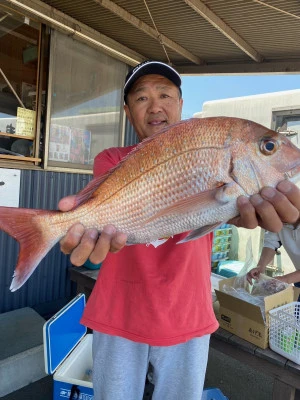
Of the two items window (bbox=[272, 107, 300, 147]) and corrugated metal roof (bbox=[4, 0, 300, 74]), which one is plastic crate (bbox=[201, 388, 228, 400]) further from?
window (bbox=[272, 107, 300, 147])

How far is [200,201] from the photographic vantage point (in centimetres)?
134

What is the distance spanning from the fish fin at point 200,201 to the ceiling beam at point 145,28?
10.3ft

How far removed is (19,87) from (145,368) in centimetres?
381

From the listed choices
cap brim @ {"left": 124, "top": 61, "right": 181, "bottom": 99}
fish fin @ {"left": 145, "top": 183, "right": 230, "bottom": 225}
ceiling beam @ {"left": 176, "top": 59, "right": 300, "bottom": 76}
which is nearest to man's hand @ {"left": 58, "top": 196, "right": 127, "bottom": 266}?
fish fin @ {"left": 145, "top": 183, "right": 230, "bottom": 225}

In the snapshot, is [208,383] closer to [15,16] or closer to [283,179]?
[283,179]

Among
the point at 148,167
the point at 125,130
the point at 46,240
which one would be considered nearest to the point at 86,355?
the point at 46,240

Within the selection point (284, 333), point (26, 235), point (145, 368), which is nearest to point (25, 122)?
Result: point (26, 235)

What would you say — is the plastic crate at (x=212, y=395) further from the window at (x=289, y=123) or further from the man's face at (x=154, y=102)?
the window at (x=289, y=123)

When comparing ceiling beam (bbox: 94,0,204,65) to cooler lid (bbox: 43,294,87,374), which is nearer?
cooler lid (bbox: 43,294,87,374)

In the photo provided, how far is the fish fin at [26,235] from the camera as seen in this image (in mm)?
1367

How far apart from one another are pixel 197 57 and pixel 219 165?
4.35m

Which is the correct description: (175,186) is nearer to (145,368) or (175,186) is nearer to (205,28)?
(145,368)

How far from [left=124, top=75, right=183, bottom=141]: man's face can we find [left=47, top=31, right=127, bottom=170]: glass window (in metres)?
2.64

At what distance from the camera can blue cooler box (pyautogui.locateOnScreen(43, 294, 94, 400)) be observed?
2498mm
